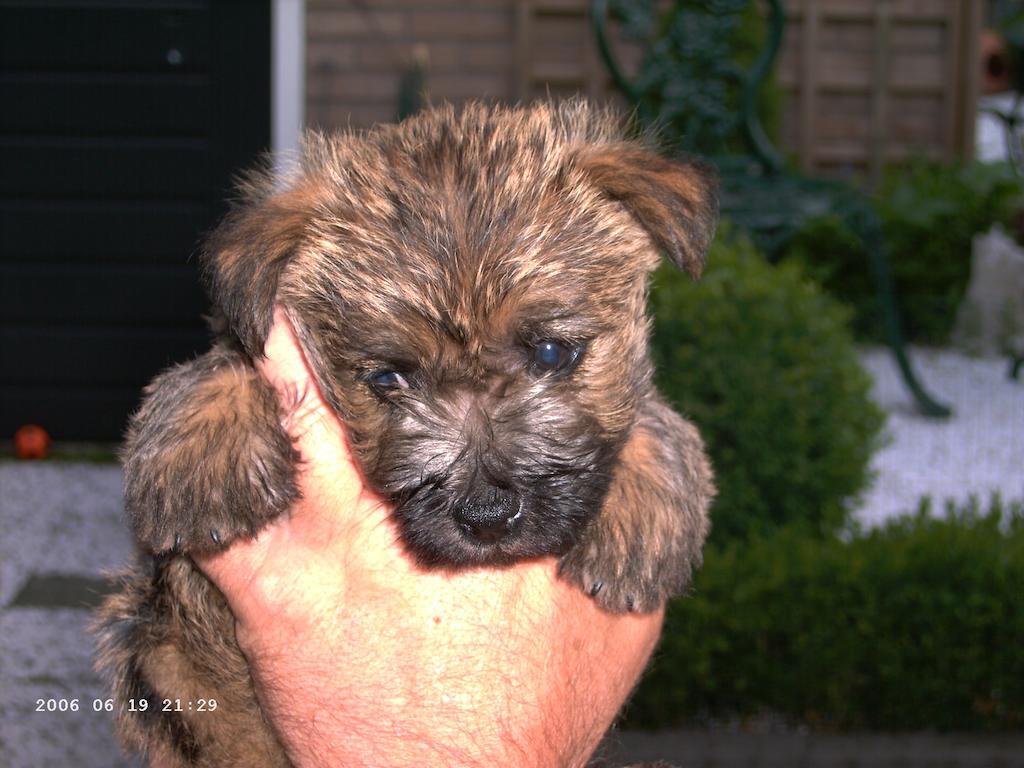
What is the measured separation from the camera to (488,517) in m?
2.22

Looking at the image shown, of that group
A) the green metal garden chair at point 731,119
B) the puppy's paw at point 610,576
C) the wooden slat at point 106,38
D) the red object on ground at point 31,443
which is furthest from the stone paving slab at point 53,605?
the green metal garden chair at point 731,119

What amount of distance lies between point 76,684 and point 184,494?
9.30 feet

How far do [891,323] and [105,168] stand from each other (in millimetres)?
5554

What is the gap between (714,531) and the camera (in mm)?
5621

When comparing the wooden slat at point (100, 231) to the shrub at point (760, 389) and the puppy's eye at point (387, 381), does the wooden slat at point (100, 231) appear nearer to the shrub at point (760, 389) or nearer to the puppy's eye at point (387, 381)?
the shrub at point (760, 389)

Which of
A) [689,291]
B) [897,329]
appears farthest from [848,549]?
[897,329]

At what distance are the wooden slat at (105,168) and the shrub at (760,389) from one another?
3911 mm

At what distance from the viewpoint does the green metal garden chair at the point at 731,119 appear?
7.62m

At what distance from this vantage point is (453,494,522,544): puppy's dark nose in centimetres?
222

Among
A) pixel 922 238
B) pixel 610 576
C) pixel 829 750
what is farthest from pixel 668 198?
pixel 922 238

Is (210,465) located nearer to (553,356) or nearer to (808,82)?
(553,356)

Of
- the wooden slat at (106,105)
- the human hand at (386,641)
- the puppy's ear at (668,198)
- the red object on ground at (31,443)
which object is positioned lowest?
the red object on ground at (31,443)

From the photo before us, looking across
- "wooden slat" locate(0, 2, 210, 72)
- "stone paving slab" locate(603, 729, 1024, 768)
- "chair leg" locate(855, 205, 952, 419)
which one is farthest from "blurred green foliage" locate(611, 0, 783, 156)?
"stone paving slab" locate(603, 729, 1024, 768)

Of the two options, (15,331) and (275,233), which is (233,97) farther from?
(275,233)
